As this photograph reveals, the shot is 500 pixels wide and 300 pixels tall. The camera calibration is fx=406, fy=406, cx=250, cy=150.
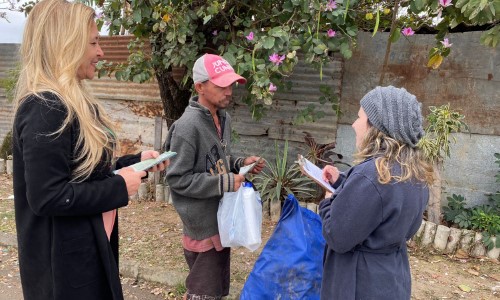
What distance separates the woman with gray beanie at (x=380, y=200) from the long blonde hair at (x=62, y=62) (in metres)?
0.97

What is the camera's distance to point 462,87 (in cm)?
408

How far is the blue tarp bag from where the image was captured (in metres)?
2.20

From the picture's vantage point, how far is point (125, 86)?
5.56m

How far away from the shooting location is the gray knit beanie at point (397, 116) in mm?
1566

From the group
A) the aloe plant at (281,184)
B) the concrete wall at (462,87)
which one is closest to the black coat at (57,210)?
the aloe plant at (281,184)

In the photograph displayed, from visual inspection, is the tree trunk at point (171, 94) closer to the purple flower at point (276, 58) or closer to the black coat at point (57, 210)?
the purple flower at point (276, 58)

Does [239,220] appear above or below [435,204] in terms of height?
above

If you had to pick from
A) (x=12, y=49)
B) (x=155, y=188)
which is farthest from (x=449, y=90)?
(x=12, y=49)

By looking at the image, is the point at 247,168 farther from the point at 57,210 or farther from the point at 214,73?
the point at 57,210

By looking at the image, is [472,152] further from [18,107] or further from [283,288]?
[18,107]

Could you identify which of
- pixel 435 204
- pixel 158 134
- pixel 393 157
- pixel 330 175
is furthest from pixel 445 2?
pixel 158 134

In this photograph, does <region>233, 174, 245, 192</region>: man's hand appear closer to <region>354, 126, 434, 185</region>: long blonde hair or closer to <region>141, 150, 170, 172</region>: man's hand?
<region>141, 150, 170, 172</region>: man's hand

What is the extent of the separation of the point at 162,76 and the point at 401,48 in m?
2.61

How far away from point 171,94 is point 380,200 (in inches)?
142
